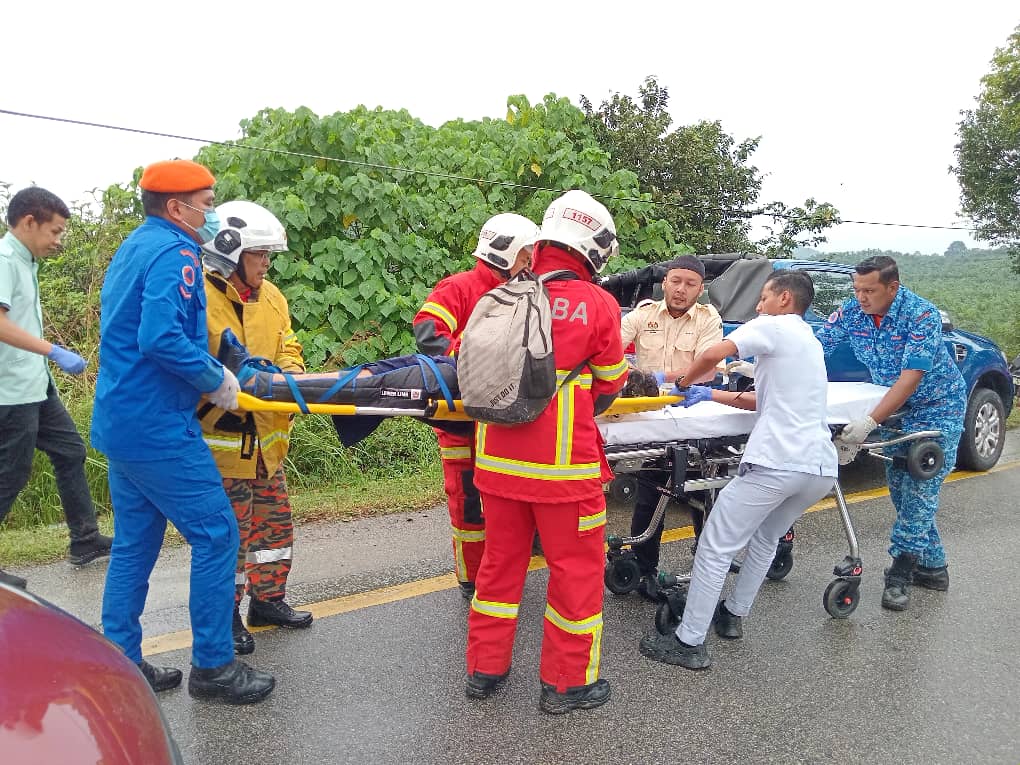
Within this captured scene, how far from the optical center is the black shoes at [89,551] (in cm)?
475

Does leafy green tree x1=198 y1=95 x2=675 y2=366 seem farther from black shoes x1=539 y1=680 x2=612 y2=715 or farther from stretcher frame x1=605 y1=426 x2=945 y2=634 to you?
black shoes x1=539 y1=680 x2=612 y2=715

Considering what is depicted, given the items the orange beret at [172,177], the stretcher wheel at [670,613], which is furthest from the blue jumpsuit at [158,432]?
the stretcher wheel at [670,613]

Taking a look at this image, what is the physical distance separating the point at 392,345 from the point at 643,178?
5.72 metres

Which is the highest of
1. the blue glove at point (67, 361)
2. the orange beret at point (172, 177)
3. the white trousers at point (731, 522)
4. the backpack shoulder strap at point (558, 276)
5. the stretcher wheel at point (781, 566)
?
the orange beret at point (172, 177)

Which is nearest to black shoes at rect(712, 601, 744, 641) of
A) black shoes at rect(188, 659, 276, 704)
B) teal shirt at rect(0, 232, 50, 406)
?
black shoes at rect(188, 659, 276, 704)

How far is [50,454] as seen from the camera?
494 centimetres

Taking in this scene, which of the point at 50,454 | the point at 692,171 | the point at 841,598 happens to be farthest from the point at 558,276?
the point at 692,171

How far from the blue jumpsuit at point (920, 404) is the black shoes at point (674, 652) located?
1563 millimetres

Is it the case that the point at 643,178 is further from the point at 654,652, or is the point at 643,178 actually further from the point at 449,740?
the point at 449,740

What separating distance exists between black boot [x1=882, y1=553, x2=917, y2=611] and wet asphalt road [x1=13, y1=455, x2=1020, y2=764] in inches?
2.5

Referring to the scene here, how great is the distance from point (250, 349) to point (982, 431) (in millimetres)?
6454

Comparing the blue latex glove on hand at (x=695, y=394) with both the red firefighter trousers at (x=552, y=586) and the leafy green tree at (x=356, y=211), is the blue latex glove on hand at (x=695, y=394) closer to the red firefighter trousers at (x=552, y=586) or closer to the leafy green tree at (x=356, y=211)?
the red firefighter trousers at (x=552, y=586)

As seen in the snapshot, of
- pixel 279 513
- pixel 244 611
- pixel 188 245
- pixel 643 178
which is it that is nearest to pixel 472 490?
pixel 279 513

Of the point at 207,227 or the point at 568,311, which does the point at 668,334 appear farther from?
the point at 207,227
